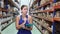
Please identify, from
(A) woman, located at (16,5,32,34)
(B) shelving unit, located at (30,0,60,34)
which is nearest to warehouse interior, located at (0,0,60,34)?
(B) shelving unit, located at (30,0,60,34)

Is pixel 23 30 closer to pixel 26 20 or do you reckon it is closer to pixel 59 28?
pixel 26 20

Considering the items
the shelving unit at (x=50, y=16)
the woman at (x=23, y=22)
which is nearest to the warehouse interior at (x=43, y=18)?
the shelving unit at (x=50, y=16)

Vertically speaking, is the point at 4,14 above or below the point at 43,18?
above

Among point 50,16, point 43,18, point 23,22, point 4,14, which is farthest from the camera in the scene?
point 4,14

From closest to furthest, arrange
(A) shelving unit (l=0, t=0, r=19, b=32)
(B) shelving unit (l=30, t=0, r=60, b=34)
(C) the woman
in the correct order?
(C) the woman < (B) shelving unit (l=30, t=0, r=60, b=34) < (A) shelving unit (l=0, t=0, r=19, b=32)

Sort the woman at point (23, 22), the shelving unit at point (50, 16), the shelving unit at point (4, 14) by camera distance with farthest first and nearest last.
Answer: the shelving unit at point (4, 14) → the shelving unit at point (50, 16) → the woman at point (23, 22)

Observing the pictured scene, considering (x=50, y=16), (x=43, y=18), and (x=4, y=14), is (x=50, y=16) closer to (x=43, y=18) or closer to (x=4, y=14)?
(x=43, y=18)

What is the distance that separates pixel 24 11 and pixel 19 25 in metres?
0.33

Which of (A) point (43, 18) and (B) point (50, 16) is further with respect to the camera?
(A) point (43, 18)

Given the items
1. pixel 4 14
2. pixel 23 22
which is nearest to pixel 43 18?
pixel 4 14

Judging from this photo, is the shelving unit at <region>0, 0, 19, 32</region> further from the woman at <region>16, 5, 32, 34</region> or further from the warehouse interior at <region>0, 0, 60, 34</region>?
the woman at <region>16, 5, 32, 34</region>

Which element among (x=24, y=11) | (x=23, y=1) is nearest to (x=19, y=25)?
(x=24, y=11)

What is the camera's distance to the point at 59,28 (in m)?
3.66

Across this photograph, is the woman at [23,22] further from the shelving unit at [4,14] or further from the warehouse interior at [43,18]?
the shelving unit at [4,14]
